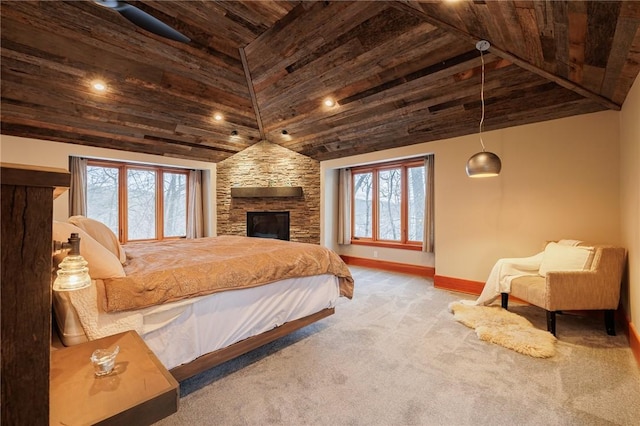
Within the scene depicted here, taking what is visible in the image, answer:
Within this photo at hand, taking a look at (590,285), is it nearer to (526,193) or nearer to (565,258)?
(565,258)

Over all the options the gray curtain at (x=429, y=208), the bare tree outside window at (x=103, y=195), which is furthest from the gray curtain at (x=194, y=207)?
the gray curtain at (x=429, y=208)

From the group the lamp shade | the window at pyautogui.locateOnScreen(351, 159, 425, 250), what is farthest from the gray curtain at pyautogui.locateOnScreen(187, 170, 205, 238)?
the lamp shade

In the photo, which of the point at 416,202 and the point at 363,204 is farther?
the point at 363,204

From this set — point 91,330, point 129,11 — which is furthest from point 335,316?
point 129,11

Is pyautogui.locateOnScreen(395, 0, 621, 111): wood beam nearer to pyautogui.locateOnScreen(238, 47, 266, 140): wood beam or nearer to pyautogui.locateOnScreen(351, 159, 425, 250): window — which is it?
pyautogui.locateOnScreen(238, 47, 266, 140): wood beam

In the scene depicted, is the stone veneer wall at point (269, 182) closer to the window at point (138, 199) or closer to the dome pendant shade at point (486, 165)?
the window at point (138, 199)

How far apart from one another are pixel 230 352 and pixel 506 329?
251 centimetres

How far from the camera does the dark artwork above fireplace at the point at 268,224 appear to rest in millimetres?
6035

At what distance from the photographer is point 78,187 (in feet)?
15.3

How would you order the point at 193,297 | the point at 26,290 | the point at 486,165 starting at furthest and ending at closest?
the point at 486,165
the point at 193,297
the point at 26,290

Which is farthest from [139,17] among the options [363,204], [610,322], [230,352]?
[363,204]

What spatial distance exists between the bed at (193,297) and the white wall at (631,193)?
8.10ft

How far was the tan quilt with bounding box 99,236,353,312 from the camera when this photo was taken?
1619mm

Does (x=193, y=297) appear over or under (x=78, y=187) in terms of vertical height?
under
